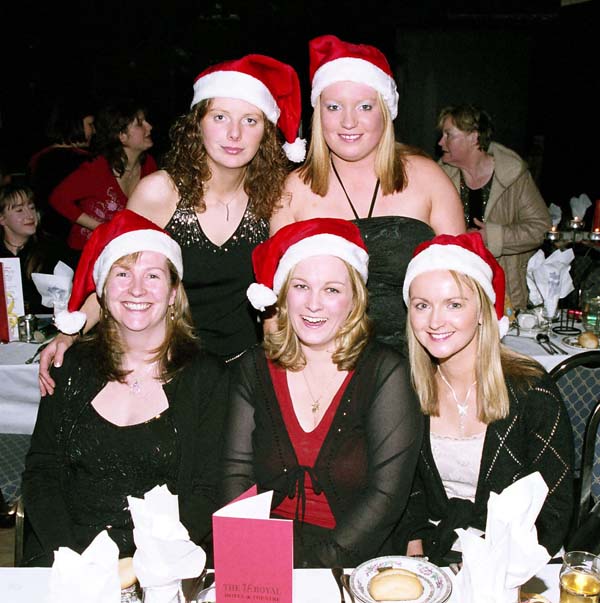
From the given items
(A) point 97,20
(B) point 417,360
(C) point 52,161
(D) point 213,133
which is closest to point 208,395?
(B) point 417,360

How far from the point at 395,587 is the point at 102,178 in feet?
13.3

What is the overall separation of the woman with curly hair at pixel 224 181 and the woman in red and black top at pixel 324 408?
529 millimetres

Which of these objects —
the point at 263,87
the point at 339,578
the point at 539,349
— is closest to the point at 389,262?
the point at 263,87

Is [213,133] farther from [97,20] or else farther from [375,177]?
[97,20]

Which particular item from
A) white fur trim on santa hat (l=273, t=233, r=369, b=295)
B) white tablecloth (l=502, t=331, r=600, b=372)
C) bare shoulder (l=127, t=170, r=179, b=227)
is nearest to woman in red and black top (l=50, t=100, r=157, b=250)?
bare shoulder (l=127, t=170, r=179, b=227)

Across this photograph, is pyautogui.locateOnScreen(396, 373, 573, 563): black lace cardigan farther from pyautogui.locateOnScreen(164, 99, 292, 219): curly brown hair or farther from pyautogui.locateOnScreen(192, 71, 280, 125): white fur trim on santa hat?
pyautogui.locateOnScreen(192, 71, 280, 125): white fur trim on santa hat

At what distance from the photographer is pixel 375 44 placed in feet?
26.3

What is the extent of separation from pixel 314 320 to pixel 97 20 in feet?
24.0

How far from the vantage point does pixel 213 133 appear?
2.65 meters

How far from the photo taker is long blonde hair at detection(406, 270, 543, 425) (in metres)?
2.12

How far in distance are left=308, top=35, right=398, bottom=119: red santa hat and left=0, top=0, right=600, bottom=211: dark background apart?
496 cm

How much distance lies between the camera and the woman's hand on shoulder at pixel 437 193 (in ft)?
9.09

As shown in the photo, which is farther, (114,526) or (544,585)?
(114,526)

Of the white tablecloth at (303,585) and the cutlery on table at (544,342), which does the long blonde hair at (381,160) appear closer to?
the cutlery on table at (544,342)
